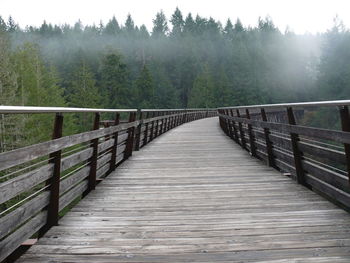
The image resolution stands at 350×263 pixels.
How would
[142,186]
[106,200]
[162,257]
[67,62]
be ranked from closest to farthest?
[162,257] → [106,200] → [142,186] → [67,62]

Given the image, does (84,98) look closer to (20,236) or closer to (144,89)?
(144,89)

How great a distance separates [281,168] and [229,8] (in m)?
149

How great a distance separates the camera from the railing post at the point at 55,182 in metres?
3.35

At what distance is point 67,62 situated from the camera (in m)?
78.2

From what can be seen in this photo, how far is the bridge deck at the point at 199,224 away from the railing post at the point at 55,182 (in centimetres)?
15

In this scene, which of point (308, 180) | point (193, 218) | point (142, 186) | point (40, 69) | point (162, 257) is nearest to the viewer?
point (162, 257)

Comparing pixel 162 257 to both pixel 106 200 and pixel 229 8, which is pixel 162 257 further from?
pixel 229 8

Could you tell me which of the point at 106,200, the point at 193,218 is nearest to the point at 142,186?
the point at 106,200

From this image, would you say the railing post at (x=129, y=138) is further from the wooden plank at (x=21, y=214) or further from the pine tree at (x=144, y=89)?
the pine tree at (x=144, y=89)

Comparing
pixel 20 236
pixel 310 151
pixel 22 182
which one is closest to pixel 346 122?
pixel 310 151

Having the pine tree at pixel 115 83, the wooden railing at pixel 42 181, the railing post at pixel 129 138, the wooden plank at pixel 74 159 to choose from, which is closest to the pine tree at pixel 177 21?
the pine tree at pixel 115 83

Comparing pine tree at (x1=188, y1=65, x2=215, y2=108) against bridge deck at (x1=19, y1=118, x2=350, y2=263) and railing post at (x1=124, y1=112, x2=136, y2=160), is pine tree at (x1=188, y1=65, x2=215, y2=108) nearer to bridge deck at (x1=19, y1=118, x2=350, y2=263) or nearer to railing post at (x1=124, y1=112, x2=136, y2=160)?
railing post at (x1=124, y1=112, x2=136, y2=160)

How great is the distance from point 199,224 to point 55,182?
4.94 ft

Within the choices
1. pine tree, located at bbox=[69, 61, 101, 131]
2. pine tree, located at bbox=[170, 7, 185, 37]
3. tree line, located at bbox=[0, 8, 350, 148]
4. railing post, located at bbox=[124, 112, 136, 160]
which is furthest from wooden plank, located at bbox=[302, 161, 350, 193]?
pine tree, located at bbox=[170, 7, 185, 37]
